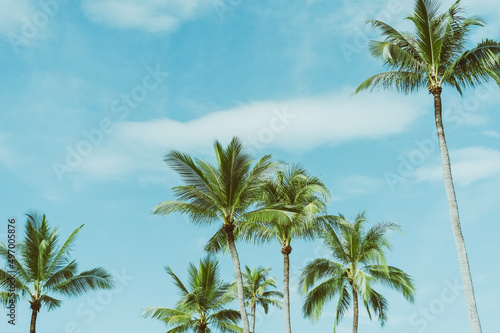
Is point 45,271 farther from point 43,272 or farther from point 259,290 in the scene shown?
point 259,290

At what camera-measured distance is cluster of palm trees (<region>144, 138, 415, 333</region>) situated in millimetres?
22531

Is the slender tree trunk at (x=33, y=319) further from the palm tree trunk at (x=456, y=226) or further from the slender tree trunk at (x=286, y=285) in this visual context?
the palm tree trunk at (x=456, y=226)

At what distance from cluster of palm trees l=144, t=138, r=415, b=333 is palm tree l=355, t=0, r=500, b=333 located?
617cm

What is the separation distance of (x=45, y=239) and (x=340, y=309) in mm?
15526

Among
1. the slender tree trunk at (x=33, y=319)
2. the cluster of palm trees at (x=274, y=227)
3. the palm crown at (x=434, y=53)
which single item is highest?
the palm crown at (x=434, y=53)

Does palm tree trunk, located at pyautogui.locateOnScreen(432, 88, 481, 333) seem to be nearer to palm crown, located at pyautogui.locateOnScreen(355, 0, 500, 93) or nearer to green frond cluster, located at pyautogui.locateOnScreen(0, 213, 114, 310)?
palm crown, located at pyautogui.locateOnScreen(355, 0, 500, 93)

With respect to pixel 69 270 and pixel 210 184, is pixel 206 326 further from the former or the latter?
pixel 210 184

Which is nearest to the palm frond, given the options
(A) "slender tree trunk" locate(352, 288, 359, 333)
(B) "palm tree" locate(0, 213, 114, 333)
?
(B) "palm tree" locate(0, 213, 114, 333)

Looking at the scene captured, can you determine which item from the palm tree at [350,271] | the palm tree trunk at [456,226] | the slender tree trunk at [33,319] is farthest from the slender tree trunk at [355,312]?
the slender tree trunk at [33,319]

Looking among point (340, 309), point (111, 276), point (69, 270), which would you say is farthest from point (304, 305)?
point (69, 270)

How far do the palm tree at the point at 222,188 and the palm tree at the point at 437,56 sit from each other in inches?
251

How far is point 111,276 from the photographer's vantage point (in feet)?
88.8

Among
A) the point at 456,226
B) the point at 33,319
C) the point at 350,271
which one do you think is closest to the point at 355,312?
the point at 350,271

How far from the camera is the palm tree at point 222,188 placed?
22.4m
